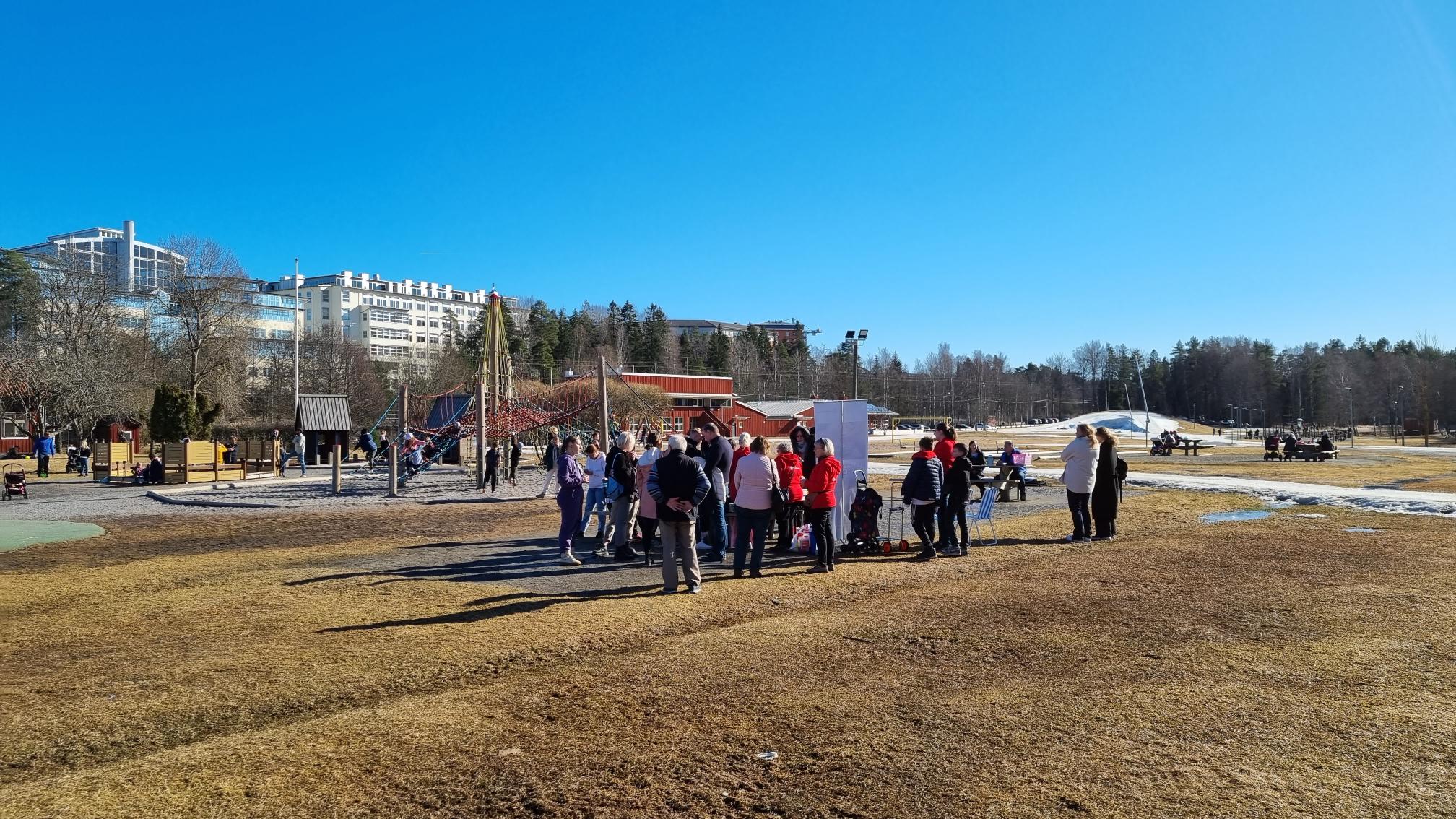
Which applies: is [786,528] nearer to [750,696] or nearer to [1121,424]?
[750,696]

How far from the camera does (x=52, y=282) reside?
50.8 metres

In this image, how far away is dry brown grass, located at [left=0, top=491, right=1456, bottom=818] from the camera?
459 centimetres

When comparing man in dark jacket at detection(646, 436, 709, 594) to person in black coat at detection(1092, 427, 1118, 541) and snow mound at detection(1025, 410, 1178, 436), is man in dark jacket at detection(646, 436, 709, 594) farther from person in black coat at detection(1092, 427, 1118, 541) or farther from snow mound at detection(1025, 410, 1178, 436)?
snow mound at detection(1025, 410, 1178, 436)

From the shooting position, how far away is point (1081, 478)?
46.7 ft

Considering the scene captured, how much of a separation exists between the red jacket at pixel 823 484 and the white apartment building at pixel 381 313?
9550 cm

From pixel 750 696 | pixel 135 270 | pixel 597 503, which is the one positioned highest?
pixel 135 270

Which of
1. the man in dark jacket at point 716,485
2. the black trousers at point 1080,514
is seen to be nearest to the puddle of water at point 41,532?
the man in dark jacket at point 716,485

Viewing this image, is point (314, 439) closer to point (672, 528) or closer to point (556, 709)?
point (672, 528)

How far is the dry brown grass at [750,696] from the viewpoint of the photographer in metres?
4.59

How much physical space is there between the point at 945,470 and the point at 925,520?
97 centimetres

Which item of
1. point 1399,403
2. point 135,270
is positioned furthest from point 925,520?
point 135,270

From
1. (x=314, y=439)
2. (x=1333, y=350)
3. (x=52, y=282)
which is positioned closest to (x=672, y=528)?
(x=314, y=439)

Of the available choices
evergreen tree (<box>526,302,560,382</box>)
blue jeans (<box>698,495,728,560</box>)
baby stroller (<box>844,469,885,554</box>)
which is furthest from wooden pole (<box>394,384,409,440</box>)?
evergreen tree (<box>526,302,560,382</box>)

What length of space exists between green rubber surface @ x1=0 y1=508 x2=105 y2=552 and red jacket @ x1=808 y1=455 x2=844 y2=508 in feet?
43.6
